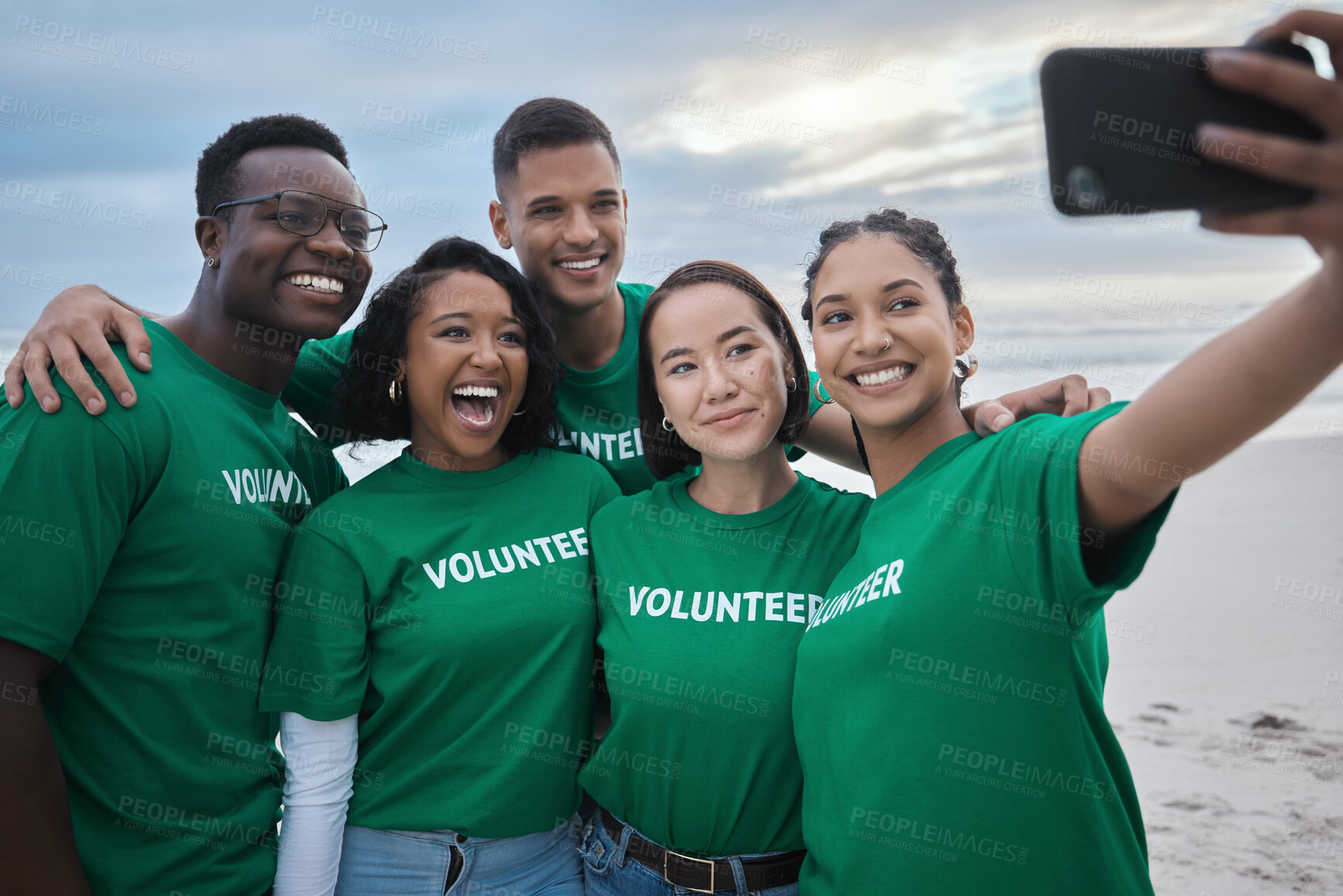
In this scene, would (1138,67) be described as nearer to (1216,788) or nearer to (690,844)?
(690,844)

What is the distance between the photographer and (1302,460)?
46.9ft

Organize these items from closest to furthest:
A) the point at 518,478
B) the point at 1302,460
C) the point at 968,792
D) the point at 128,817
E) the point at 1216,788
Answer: the point at 968,792
the point at 128,817
the point at 518,478
the point at 1216,788
the point at 1302,460

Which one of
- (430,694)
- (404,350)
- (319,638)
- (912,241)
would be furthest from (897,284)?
(319,638)

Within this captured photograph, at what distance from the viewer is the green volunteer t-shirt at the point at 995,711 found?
1.81 meters

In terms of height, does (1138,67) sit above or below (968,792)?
above

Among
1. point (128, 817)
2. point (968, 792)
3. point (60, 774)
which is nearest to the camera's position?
point (968, 792)

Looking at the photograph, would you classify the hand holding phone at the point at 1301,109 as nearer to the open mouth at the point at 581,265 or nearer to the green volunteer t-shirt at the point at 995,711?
the green volunteer t-shirt at the point at 995,711

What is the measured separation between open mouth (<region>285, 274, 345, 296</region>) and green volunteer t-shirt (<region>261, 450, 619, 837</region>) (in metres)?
0.74

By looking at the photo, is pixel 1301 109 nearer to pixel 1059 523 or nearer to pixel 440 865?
pixel 1059 523

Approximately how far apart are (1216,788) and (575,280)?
4867 mm

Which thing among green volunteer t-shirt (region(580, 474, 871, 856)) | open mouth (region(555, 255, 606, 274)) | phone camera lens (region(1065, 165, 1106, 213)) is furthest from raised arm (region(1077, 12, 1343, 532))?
open mouth (region(555, 255, 606, 274))

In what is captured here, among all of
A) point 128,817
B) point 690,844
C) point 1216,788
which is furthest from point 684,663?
point 1216,788

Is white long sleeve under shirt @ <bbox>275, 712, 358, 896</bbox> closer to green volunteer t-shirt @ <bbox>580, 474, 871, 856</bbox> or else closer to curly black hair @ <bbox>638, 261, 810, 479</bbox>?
green volunteer t-shirt @ <bbox>580, 474, 871, 856</bbox>

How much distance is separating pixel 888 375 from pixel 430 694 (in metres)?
1.57
